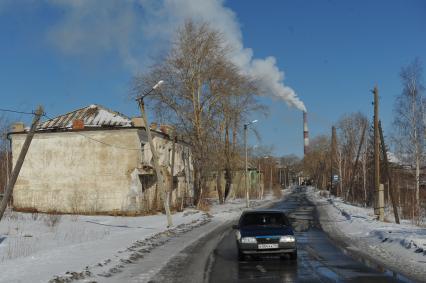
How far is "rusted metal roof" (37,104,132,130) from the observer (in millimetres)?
39250

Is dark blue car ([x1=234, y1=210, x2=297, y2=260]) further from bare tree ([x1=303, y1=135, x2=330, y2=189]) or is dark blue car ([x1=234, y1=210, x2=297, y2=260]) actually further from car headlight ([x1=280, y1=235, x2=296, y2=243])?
bare tree ([x1=303, y1=135, x2=330, y2=189])

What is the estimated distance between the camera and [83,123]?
39.6 metres

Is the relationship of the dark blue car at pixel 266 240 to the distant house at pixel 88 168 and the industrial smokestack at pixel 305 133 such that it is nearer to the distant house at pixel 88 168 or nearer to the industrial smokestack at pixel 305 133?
the distant house at pixel 88 168

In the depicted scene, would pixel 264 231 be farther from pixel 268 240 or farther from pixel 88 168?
pixel 88 168

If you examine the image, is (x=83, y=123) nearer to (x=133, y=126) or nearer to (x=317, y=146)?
(x=133, y=126)

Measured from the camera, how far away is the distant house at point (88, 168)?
37938 millimetres

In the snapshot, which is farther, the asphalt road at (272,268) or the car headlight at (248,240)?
the car headlight at (248,240)

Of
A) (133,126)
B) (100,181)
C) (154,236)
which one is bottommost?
(154,236)

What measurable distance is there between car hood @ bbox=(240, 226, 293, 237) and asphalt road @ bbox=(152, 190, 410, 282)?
0.73 meters

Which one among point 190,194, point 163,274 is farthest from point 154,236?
point 190,194

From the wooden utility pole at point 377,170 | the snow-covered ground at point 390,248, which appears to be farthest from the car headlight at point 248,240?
the wooden utility pole at point 377,170

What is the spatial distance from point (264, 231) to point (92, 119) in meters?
29.4

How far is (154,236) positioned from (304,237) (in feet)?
20.2

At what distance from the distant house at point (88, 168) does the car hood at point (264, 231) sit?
24645 mm
